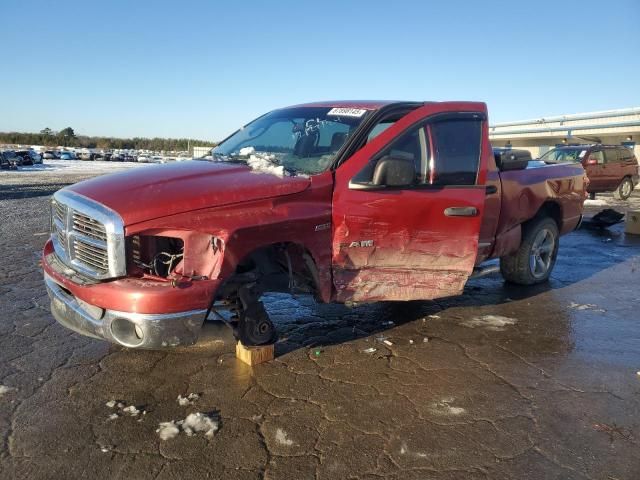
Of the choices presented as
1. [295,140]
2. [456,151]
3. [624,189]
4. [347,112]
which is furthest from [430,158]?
[624,189]

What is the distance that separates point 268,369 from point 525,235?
366cm

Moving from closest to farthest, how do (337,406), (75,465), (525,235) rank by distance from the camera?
(75,465), (337,406), (525,235)

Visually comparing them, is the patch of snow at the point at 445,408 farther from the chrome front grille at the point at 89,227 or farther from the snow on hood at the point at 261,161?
the chrome front grille at the point at 89,227

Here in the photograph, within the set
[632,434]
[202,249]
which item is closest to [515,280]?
[632,434]

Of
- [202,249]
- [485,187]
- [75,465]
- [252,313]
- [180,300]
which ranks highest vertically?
[485,187]

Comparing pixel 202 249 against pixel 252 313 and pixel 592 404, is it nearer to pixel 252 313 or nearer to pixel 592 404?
pixel 252 313

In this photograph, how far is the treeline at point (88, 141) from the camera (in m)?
89.4

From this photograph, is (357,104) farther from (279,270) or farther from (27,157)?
(27,157)

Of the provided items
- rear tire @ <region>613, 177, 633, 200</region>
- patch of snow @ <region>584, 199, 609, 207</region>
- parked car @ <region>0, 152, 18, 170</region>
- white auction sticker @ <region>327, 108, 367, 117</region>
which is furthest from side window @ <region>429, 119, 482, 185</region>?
parked car @ <region>0, 152, 18, 170</region>

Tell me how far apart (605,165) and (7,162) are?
39.1 m

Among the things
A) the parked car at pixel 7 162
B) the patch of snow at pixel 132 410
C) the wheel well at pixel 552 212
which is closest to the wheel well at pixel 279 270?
the patch of snow at pixel 132 410

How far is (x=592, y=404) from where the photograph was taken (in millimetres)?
3201

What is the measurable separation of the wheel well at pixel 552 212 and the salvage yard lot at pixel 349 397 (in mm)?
1288

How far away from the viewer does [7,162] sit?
36625mm
